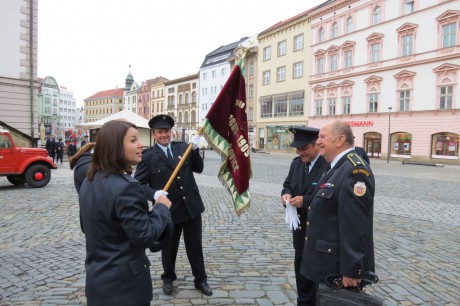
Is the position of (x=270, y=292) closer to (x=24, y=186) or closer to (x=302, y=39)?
(x=24, y=186)

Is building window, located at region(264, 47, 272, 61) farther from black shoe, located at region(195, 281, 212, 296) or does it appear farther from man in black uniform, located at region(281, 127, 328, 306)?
black shoe, located at region(195, 281, 212, 296)

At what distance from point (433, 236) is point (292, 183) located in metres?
4.24

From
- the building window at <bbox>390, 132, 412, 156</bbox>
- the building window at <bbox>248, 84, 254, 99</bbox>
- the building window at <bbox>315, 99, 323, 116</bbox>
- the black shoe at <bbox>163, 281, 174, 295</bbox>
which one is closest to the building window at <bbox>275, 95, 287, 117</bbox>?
the building window at <bbox>315, 99, 323, 116</bbox>

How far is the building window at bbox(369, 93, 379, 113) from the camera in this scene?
33219 mm

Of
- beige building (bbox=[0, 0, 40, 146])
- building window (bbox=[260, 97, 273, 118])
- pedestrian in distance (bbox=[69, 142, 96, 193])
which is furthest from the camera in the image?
building window (bbox=[260, 97, 273, 118])

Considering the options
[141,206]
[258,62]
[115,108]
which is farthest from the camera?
[115,108]

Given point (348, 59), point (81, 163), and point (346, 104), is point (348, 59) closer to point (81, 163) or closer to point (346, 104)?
point (346, 104)

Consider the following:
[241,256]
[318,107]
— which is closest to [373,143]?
[318,107]

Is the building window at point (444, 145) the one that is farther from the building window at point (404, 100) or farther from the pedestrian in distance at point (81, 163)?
the pedestrian in distance at point (81, 163)

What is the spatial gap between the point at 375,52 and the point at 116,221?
117 feet

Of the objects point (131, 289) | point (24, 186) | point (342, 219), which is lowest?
point (24, 186)

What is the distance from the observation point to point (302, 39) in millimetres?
42094

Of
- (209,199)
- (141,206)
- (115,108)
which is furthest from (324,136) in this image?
(115,108)

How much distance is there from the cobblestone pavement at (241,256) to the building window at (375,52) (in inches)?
1068
